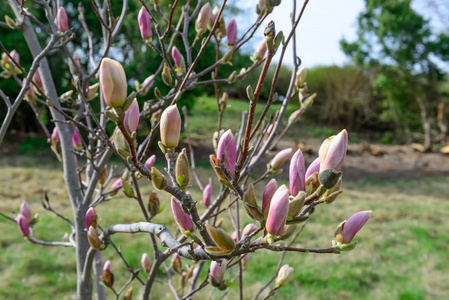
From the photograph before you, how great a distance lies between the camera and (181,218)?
21.5 inches

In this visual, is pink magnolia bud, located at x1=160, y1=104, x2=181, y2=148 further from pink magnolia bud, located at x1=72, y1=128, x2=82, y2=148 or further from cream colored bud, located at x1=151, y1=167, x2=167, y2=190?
pink magnolia bud, located at x1=72, y1=128, x2=82, y2=148

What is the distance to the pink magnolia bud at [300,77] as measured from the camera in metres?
1.01

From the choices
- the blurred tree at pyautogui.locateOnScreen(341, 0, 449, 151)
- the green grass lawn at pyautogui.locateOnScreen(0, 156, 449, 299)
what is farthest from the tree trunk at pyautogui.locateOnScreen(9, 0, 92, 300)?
the blurred tree at pyautogui.locateOnScreen(341, 0, 449, 151)

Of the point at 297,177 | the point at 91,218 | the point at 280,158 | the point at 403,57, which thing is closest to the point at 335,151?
the point at 297,177

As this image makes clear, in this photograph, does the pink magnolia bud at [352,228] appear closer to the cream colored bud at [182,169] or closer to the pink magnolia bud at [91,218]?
the cream colored bud at [182,169]

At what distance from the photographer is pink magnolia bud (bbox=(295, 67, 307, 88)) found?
1.01 meters

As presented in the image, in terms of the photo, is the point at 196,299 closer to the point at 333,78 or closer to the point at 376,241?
the point at 376,241

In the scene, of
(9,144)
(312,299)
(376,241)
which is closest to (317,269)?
(312,299)

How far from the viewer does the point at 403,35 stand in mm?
7867

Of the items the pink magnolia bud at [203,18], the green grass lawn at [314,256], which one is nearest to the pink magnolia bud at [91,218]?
the pink magnolia bud at [203,18]

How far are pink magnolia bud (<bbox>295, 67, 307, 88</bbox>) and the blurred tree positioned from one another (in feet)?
25.6

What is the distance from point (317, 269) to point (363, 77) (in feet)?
25.7

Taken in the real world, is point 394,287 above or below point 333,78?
below

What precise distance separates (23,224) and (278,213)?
39.4 inches
